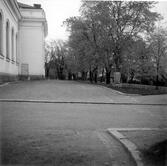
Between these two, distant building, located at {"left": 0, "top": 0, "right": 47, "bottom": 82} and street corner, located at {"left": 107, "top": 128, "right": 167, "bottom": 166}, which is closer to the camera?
street corner, located at {"left": 107, "top": 128, "right": 167, "bottom": 166}

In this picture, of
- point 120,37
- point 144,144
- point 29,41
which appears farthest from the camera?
point 29,41

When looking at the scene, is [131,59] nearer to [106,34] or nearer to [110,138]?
[106,34]

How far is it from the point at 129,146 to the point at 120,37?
74.8 ft

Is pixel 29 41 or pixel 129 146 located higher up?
pixel 29 41

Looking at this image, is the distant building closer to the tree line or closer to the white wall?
the white wall

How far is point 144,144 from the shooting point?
5.67m

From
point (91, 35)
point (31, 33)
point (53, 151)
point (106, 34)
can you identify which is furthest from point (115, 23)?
point (53, 151)

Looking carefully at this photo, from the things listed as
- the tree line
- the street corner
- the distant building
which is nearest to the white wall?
the distant building

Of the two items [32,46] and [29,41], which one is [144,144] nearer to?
[29,41]

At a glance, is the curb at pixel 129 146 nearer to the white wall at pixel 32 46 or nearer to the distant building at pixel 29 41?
the distant building at pixel 29 41

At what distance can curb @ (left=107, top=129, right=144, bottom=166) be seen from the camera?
15.2 feet

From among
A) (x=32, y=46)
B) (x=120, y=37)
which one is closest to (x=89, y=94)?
(x=120, y=37)

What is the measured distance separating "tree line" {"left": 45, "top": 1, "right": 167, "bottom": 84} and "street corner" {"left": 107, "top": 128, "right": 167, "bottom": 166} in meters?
20.9

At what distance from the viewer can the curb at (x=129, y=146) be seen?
463 centimetres
